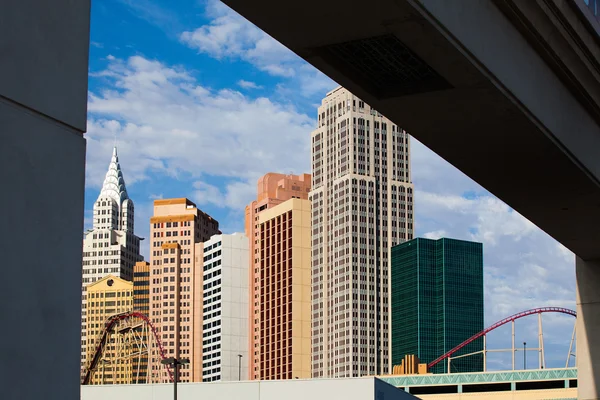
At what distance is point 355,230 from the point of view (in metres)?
176

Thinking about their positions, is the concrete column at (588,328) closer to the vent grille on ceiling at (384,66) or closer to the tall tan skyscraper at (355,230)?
the vent grille on ceiling at (384,66)

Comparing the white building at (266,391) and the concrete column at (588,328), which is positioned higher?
the concrete column at (588,328)

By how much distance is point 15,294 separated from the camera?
12.7ft

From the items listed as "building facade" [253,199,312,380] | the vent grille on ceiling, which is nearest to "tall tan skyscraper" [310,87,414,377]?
"building facade" [253,199,312,380]

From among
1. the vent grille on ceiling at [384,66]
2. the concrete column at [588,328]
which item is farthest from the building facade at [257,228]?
the vent grille on ceiling at [384,66]

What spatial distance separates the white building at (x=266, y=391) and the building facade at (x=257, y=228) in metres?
156

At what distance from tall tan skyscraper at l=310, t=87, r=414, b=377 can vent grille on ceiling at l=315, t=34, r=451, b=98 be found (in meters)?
158

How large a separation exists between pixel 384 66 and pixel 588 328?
41.8 ft

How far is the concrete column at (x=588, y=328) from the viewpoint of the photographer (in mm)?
21516

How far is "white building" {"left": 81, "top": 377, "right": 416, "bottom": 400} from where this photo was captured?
31.4 metres

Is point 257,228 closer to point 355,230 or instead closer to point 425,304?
point 355,230

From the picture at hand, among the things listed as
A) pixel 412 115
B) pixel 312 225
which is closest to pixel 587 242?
pixel 412 115

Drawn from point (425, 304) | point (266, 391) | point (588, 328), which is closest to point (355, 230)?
point (425, 304)

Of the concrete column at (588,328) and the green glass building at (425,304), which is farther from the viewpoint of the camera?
the green glass building at (425,304)
